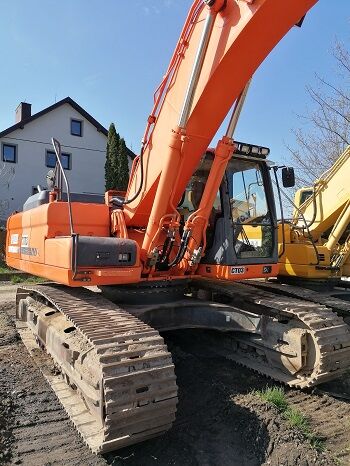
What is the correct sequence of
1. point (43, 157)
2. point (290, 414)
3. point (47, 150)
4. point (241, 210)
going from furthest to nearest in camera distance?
point (47, 150)
point (43, 157)
point (241, 210)
point (290, 414)

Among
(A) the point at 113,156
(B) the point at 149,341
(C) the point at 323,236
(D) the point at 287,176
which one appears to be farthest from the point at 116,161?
(B) the point at 149,341

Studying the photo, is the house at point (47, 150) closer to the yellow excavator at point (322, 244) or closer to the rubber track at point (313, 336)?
the yellow excavator at point (322, 244)

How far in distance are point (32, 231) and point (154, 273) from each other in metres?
1.69

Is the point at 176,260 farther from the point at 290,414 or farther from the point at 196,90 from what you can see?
the point at 290,414

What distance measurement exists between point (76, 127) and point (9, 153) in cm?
489

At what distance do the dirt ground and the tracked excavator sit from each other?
0.66ft

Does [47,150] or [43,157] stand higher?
[47,150]

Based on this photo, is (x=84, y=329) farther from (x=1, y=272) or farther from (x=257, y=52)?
(x=1, y=272)

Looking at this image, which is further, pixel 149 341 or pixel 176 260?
pixel 176 260

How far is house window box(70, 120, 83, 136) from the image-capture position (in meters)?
28.6

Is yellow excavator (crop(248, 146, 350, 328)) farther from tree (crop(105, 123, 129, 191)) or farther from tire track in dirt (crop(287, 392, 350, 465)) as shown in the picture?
tree (crop(105, 123, 129, 191))

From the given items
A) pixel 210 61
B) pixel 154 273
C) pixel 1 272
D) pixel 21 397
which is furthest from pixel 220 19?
pixel 1 272

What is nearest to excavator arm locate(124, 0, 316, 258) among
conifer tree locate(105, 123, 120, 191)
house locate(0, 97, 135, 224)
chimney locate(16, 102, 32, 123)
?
house locate(0, 97, 135, 224)

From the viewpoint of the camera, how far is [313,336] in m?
4.34
